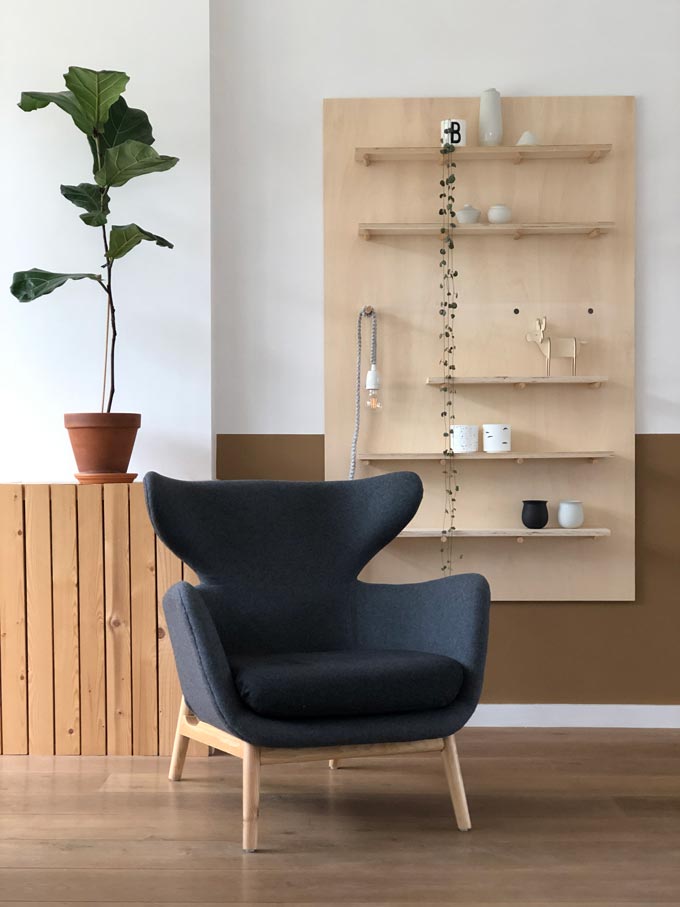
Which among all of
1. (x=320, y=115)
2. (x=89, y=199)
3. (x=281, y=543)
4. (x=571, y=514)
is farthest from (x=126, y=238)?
(x=571, y=514)

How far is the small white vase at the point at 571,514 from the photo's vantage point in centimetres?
350

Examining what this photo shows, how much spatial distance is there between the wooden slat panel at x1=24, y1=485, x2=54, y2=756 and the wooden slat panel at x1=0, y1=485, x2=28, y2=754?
20mm

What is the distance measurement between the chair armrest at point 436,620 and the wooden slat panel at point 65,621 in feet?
3.19

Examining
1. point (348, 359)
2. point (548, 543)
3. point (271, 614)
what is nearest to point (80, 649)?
point (271, 614)

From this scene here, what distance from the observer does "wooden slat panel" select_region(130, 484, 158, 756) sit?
10.6 feet

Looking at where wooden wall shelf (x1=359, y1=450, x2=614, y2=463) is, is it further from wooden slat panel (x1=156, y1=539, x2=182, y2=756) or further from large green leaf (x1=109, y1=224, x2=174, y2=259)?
large green leaf (x1=109, y1=224, x2=174, y2=259)

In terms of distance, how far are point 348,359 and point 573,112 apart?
→ 125cm

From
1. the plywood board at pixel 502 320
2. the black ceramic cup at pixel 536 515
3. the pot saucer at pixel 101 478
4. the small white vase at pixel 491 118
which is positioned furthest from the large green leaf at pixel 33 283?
the black ceramic cup at pixel 536 515

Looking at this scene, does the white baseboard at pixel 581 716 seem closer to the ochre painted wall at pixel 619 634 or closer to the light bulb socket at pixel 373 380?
the ochre painted wall at pixel 619 634

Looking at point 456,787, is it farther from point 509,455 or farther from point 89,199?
point 89,199

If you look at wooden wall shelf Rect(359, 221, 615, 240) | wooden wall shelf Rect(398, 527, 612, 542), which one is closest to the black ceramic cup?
wooden wall shelf Rect(398, 527, 612, 542)

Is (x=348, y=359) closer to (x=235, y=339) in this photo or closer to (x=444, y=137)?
(x=235, y=339)

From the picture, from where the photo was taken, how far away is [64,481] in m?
3.50

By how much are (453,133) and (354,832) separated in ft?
7.96
